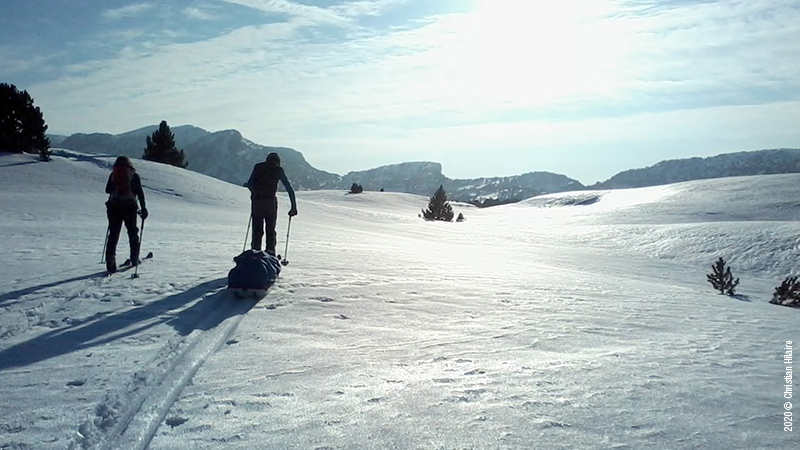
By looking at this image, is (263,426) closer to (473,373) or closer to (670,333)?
(473,373)

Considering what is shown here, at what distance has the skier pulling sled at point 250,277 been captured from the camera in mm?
7340

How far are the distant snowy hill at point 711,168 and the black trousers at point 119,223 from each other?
10935 cm

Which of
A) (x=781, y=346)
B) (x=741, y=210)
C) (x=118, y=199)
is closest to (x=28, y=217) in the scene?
(x=118, y=199)

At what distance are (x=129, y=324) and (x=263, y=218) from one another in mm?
3573

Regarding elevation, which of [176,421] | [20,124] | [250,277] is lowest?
[176,421]

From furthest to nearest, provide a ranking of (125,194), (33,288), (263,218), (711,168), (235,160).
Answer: (235,160), (711,168), (263,218), (125,194), (33,288)

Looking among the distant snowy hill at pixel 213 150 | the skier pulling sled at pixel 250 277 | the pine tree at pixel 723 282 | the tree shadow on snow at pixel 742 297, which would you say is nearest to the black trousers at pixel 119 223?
the skier pulling sled at pixel 250 277

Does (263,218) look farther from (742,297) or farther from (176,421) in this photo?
(742,297)

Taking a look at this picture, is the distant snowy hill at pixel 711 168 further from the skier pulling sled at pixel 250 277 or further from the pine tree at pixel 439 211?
the skier pulling sled at pixel 250 277

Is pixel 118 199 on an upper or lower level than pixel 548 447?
upper

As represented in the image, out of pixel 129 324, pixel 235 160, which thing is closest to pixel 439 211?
pixel 129 324

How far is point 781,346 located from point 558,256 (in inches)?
436

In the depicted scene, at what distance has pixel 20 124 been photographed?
30016 mm

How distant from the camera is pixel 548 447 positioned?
3.56 metres
